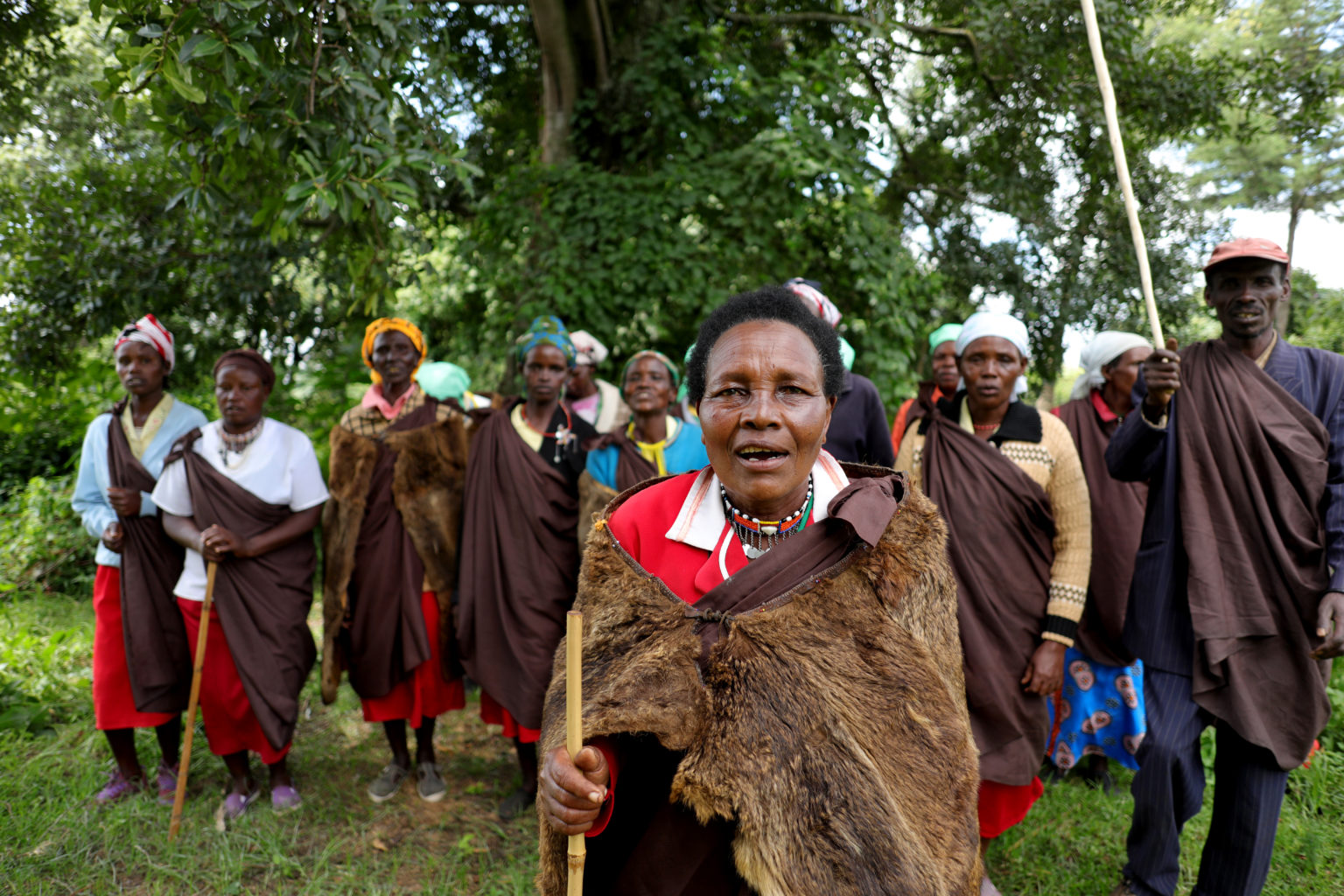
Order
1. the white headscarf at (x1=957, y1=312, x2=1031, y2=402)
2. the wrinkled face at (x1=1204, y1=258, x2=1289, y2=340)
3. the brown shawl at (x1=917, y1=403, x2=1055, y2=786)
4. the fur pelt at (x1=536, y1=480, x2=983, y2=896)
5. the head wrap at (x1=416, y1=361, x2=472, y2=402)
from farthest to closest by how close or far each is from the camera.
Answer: the head wrap at (x1=416, y1=361, x2=472, y2=402) < the white headscarf at (x1=957, y1=312, x2=1031, y2=402) < the brown shawl at (x1=917, y1=403, x2=1055, y2=786) < the wrinkled face at (x1=1204, y1=258, x2=1289, y2=340) < the fur pelt at (x1=536, y1=480, x2=983, y2=896)

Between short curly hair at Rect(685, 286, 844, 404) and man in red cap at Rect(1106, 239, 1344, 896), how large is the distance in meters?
1.61

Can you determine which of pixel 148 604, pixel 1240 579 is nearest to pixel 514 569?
pixel 148 604

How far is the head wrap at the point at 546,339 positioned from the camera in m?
4.40

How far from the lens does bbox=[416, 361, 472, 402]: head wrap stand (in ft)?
17.5

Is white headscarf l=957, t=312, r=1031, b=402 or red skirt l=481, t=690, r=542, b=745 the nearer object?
white headscarf l=957, t=312, r=1031, b=402

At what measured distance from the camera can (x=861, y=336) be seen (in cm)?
677

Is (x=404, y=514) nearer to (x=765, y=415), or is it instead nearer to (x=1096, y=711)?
(x=765, y=415)

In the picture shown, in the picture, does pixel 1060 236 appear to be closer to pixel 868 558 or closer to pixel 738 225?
pixel 738 225

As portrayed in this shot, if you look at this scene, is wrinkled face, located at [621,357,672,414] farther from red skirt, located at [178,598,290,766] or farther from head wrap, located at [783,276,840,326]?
red skirt, located at [178,598,290,766]

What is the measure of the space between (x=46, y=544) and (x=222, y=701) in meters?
4.86

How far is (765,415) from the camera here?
184 cm

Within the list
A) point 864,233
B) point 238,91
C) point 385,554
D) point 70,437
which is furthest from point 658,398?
point 70,437

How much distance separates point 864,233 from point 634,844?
570 cm

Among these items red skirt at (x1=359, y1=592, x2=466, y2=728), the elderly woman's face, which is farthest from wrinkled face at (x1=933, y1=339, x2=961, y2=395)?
the elderly woman's face
